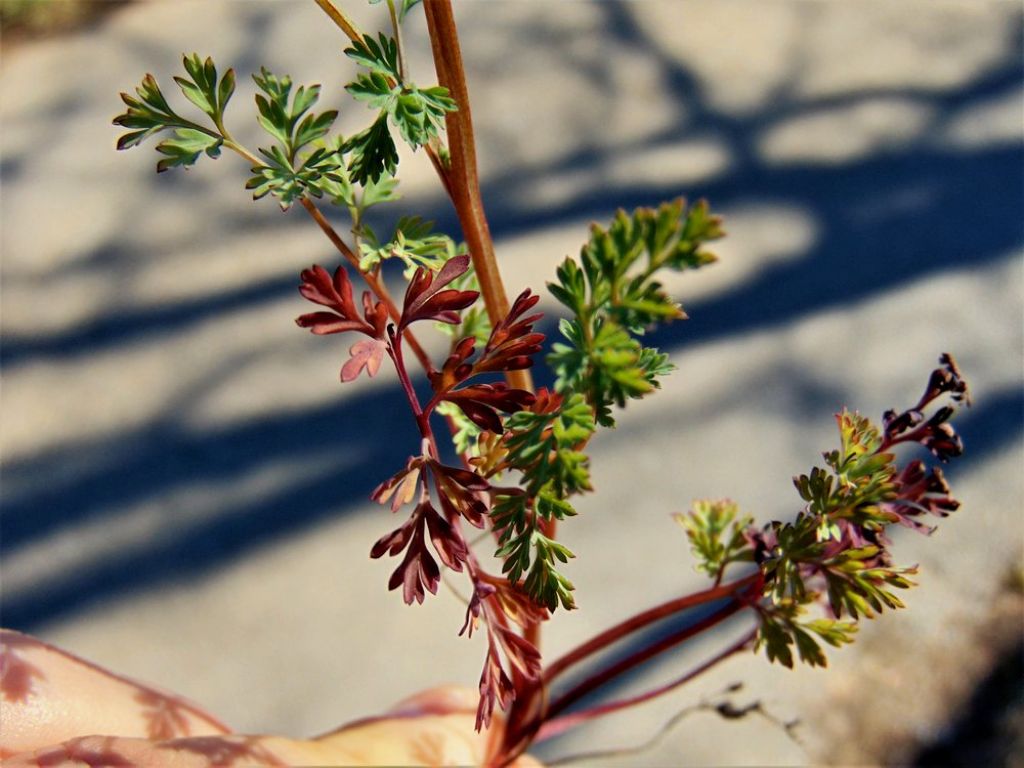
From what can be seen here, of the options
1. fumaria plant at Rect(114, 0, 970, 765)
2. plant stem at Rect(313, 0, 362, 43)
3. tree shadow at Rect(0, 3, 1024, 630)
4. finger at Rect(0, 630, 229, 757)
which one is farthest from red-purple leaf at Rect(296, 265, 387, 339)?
tree shadow at Rect(0, 3, 1024, 630)

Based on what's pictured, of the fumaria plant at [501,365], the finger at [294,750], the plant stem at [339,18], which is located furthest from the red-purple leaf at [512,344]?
the finger at [294,750]

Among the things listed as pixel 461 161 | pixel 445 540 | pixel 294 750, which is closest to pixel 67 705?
pixel 294 750

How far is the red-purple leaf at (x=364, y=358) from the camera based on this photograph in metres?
0.44

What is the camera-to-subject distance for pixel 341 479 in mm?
1493

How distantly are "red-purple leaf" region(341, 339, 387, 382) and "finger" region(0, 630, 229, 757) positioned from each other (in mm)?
380

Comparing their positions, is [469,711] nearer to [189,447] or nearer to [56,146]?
[189,447]

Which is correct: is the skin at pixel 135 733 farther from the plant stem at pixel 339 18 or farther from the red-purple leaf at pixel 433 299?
the plant stem at pixel 339 18

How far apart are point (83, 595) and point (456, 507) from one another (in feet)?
3.70

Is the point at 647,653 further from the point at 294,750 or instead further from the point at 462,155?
the point at 462,155

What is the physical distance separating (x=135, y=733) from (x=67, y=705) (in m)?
0.05

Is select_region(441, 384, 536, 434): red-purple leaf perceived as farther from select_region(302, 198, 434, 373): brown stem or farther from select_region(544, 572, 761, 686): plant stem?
select_region(544, 572, 761, 686): plant stem

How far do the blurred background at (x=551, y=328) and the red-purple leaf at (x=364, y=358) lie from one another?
31.2 inches

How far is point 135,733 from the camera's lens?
709mm

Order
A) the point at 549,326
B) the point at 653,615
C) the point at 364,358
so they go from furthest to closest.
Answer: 1. the point at 549,326
2. the point at 653,615
3. the point at 364,358
